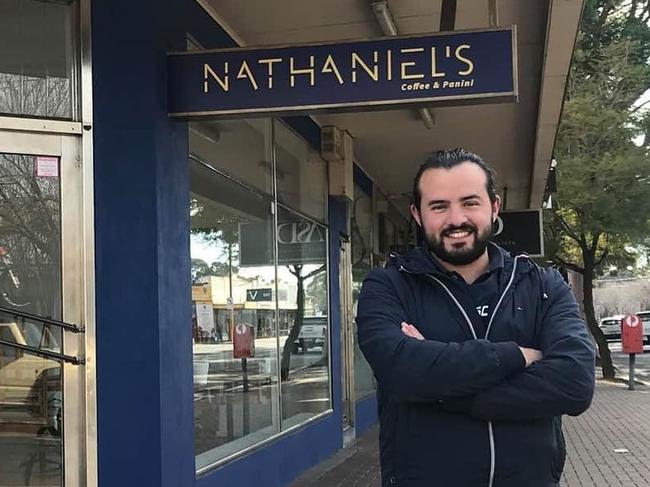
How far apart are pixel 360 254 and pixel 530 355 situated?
9.34m

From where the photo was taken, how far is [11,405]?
4.34 m

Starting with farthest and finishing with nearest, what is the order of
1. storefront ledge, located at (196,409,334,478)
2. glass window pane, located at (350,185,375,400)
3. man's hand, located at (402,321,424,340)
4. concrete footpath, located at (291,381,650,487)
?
glass window pane, located at (350,185,375,400) < concrete footpath, located at (291,381,650,487) < storefront ledge, located at (196,409,334,478) < man's hand, located at (402,321,424,340)

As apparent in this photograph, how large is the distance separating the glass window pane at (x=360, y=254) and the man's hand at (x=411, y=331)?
8.11 metres

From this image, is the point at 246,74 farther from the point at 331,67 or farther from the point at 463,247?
the point at 463,247

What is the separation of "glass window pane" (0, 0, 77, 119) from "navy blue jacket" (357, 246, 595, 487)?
9.41 feet

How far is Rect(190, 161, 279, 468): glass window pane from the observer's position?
18.0ft

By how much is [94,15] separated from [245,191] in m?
2.29

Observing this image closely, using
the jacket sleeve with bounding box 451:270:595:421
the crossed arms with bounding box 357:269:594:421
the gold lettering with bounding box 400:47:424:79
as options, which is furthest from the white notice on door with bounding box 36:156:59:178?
the jacket sleeve with bounding box 451:270:595:421

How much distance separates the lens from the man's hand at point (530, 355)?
2.13 m

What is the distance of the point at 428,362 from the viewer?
81.4 inches

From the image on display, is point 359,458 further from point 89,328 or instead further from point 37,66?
point 37,66

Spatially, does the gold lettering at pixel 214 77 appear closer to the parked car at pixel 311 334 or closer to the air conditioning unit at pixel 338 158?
the parked car at pixel 311 334

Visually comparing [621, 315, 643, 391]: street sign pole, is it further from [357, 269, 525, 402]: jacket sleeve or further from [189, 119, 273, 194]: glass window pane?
[357, 269, 525, 402]: jacket sleeve

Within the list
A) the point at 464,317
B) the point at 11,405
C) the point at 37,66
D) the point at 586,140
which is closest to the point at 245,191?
the point at 37,66
